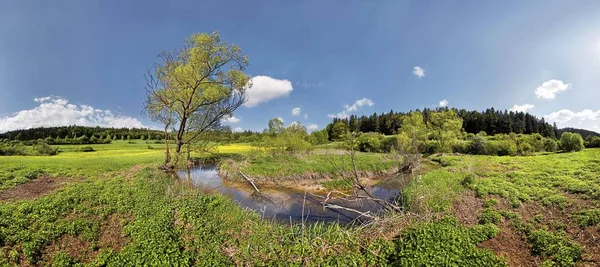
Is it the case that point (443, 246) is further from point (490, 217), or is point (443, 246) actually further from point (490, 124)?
point (490, 124)

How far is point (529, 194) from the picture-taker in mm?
12555

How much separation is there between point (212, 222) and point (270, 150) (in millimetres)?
27187

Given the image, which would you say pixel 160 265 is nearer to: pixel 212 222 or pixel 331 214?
pixel 212 222

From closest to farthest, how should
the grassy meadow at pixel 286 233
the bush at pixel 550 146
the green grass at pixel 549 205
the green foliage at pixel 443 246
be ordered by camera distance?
the green foliage at pixel 443 246 < the grassy meadow at pixel 286 233 < the green grass at pixel 549 205 < the bush at pixel 550 146

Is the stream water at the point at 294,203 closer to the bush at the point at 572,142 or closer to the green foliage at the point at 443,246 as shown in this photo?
the green foliage at the point at 443,246

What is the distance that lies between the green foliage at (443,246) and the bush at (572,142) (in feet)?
171

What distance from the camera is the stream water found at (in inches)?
542

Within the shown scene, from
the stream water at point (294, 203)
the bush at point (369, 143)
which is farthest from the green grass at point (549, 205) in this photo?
the bush at point (369, 143)

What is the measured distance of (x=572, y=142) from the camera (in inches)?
1758

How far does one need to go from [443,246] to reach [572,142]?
2187 inches

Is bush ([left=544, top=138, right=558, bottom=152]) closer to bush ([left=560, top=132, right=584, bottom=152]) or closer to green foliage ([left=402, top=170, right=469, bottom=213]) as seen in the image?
bush ([left=560, top=132, right=584, bottom=152])

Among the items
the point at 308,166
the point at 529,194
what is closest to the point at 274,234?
the point at 529,194

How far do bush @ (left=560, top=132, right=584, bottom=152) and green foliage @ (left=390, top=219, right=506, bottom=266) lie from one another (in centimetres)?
5221

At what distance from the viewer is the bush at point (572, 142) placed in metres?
43.9
